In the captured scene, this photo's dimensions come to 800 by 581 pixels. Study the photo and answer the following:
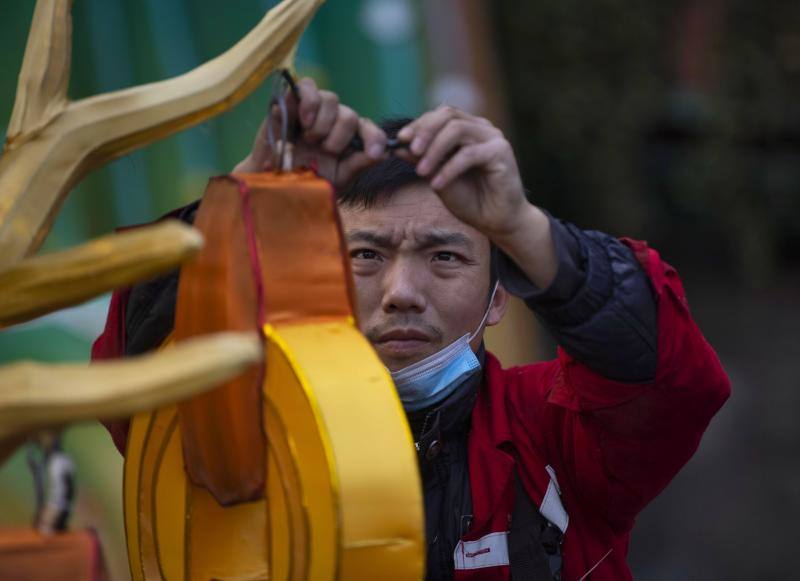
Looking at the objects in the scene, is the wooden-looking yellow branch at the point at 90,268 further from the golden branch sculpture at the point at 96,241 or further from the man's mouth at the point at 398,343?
the man's mouth at the point at 398,343

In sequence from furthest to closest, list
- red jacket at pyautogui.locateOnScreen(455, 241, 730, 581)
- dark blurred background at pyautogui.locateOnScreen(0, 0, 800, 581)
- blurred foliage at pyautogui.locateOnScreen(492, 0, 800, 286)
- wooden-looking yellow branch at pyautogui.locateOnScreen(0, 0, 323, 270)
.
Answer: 1. blurred foliage at pyautogui.locateOnScreen(492, 0, 800, 286)
2. dark blurred background at pyautogui.locateOnScreen(0, 0, 800, 581)
3. red jacket at pyautogui.locateOnScreen(455, 241, 730, 581)
4. wooden-looking yellow branch at pyautogui.locateOnScreen(0, 0, 323, 270)

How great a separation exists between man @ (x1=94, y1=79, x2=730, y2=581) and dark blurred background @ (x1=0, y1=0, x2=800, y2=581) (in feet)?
2.94

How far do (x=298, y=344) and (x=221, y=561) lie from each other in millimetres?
229

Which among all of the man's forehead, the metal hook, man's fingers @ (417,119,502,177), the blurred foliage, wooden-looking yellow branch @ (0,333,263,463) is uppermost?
the metal hook

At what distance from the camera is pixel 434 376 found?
4.64 feet

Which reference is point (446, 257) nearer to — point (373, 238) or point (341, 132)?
point (373, 238)

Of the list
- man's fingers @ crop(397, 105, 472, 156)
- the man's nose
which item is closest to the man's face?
the man's nose

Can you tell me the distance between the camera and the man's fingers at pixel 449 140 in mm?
1063

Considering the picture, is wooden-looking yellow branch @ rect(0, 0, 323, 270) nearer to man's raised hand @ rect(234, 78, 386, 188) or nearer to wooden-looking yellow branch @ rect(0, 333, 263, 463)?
man's raised hand @ rect(234, 78, 386, 188)

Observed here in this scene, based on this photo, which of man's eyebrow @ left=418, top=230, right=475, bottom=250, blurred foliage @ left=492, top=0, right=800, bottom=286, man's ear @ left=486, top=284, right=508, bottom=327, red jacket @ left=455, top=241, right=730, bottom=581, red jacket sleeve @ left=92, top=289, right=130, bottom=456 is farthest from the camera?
blurred foliage @ left=492, top=0, right=800, bottom=286

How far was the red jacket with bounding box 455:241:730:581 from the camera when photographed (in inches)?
46.2

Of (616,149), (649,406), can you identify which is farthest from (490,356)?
(616,149)

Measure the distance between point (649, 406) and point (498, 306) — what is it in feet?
1.58

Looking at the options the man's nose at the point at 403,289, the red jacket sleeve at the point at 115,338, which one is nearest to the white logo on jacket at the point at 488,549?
the man's nose at the point at 403,289
